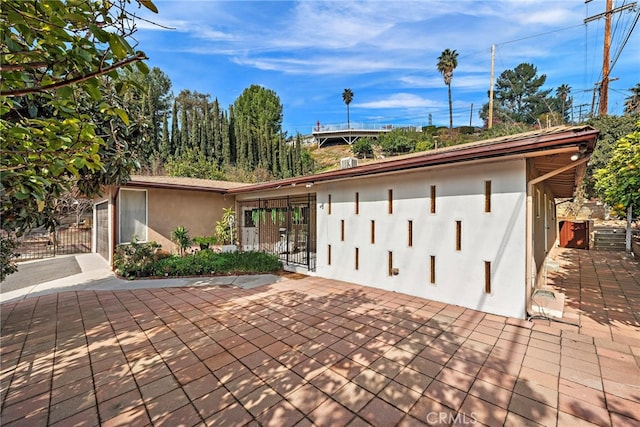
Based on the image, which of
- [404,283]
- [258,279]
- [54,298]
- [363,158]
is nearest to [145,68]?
[404,283]

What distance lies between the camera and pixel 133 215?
29.3 feet

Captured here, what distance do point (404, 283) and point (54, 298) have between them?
26.1 ft

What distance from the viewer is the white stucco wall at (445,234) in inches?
181

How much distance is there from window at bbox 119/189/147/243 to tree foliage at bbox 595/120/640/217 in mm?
13814

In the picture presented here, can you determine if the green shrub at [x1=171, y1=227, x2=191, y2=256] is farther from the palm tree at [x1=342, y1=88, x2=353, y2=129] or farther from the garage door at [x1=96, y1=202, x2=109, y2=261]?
the palm tree at [x1=342, y1=88, x2=353, y2=129]

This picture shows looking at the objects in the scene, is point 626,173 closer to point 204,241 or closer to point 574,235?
point 574,235

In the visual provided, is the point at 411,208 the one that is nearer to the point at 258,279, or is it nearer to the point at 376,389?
the point at 376,389

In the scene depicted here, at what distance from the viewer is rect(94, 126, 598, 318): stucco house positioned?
446 centimetres

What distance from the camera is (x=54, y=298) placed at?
19.9 feet

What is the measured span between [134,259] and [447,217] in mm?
8556

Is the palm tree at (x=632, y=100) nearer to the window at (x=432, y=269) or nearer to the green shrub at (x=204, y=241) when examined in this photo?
the window at (x=432, y=269)

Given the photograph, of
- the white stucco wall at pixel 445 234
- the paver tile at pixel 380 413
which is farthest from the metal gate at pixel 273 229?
the paver tile at pixel 380 413

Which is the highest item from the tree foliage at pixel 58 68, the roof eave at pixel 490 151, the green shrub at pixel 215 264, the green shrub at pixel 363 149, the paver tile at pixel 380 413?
the green shrub at pixel 363 149

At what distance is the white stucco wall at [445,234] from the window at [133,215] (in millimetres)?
6725
